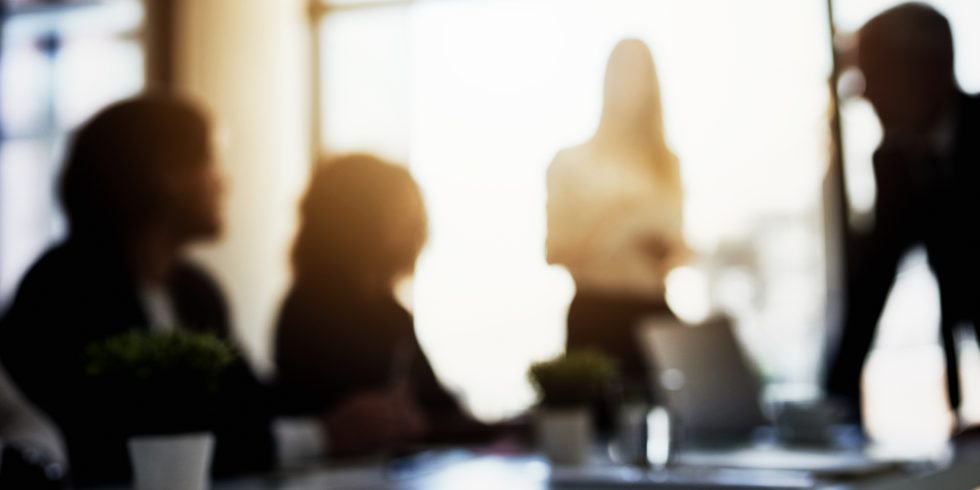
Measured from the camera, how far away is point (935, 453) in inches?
74.9

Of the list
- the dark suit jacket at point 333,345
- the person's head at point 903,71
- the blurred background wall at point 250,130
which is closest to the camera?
the person's head at point 903,71

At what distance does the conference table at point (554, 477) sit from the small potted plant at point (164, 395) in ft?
1.11

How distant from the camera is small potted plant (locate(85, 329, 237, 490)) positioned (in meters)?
1.10

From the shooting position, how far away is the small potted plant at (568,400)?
1838 millimetres

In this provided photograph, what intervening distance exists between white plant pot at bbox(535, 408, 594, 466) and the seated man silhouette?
1.68 ft

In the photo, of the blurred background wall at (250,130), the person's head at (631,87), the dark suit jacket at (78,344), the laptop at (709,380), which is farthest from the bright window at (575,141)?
the dark suit jacket at (78,344)

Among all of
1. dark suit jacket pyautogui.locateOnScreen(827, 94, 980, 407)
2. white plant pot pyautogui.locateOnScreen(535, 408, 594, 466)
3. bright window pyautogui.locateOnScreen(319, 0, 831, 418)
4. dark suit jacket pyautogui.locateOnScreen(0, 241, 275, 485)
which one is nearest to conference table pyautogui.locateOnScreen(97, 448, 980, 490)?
white plant pot pyautogui.locateOnScreen(535, 408, 594, 466)

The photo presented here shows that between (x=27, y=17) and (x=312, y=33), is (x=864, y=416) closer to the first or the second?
(x=312, y=33)

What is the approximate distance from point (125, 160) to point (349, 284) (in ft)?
2.48

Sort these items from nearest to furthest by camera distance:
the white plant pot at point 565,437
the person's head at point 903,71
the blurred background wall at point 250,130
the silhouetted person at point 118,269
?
the white plant pot at point 565,437 < the silhouetted person at point 118,269 < the person's head at point 903,71 < the blurred background wall at point 250,130

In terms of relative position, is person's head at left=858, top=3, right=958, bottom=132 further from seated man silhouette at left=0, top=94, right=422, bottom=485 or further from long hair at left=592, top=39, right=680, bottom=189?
seated man silhouette at left=0, top=94, right=422, bottom=485

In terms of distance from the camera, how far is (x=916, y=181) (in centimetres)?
277

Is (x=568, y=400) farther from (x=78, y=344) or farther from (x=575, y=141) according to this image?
(x=575, y=141)

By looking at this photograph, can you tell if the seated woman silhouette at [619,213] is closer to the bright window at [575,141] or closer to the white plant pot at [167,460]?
the bright window at [575,141]
